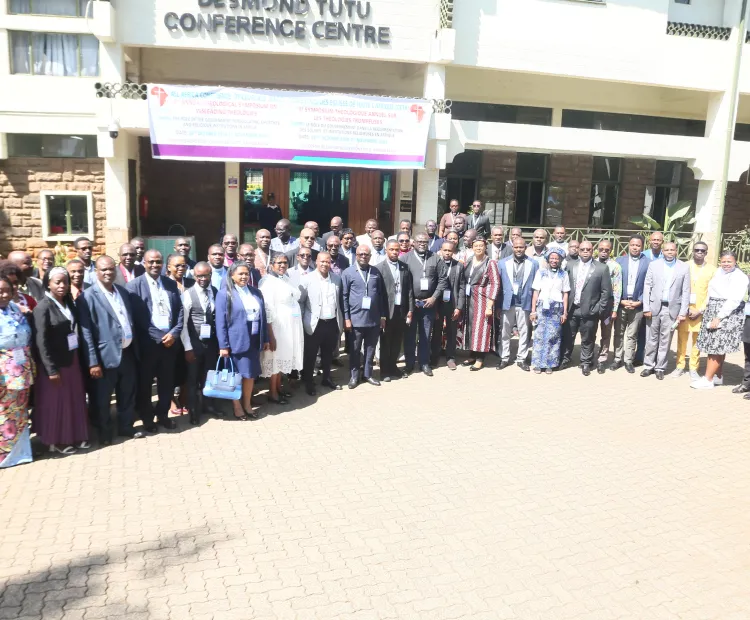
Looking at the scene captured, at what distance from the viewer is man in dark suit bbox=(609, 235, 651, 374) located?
28.8 ft

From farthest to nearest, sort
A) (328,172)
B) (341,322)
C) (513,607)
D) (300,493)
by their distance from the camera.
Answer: (328,172)
(341,322)
(300,493)
(513,607)

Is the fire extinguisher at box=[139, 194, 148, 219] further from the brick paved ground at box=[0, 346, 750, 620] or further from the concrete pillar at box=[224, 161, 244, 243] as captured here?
the brick paved ground at box=[0, 346, 750, 620]

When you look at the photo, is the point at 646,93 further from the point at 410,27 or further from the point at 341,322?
the point at 341,322

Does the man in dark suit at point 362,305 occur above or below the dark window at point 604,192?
below

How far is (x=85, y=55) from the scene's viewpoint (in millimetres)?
12430

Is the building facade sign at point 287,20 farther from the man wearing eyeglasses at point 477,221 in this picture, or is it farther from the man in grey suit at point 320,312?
the man in grey suit at point 320,312

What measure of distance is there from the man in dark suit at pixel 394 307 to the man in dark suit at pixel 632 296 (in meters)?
3.04

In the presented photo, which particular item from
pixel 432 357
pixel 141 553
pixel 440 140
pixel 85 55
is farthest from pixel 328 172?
pixel 141 553

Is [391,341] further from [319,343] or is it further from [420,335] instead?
[319,343]

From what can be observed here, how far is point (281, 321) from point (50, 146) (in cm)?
859

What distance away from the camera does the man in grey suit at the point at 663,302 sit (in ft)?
27.9

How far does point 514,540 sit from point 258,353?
340 centimetres

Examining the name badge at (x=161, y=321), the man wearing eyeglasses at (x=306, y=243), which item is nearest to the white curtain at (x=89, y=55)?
the man wearing eyeglasses at (x=306, y=243)

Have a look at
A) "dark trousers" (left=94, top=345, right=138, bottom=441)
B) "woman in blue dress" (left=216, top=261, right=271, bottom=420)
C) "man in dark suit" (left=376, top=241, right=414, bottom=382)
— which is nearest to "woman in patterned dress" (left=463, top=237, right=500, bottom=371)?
"man in dark suit" (left=376, top=241, right=414, bottom=382)
